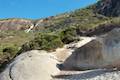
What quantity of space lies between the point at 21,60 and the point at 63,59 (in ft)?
9.68

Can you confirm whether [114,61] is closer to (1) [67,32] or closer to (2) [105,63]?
(2) [105,63]

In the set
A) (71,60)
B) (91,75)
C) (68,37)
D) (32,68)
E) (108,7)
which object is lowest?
(91,75)

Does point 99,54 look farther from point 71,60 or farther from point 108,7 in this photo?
point 108,7

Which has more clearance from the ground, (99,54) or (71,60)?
(99,54)

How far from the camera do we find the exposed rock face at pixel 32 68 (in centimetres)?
2288

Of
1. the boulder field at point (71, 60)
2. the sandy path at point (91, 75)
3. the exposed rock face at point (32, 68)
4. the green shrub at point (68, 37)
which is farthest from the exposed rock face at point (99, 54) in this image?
the green shrub at point (68, 37)

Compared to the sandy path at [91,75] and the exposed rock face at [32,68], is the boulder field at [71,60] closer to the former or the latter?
the exposed rock face at [32,68]

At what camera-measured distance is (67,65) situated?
951 inches

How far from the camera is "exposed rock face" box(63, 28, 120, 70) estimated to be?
18.9 m

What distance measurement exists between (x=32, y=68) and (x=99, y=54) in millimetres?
5031

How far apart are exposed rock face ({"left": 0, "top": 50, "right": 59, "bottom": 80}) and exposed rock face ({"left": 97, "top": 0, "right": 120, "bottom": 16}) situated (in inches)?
2648

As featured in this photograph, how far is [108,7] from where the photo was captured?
103625mm

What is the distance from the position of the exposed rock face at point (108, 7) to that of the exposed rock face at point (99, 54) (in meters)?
68.7

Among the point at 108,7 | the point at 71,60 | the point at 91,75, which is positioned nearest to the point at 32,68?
the point at 71,60
